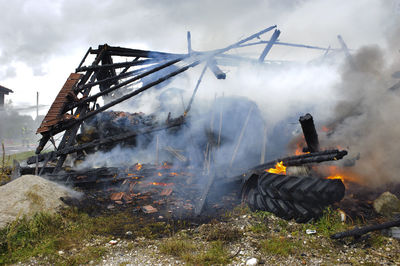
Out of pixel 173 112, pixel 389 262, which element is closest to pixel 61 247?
pixel 389 262

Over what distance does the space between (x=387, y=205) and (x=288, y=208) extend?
6.05ft

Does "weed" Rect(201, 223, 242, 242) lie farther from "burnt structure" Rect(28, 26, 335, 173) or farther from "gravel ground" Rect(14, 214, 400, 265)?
"burnt structure" Rect(28, 26, 335, 173)

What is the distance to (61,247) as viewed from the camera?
372 centimetres

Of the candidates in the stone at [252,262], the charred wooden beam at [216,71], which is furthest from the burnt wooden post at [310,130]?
the charred wooden beam at [216,71]

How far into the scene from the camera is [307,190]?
4156 mm

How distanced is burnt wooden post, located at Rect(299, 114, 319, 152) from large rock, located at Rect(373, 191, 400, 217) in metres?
1.53

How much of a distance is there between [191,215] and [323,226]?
273 centimetres

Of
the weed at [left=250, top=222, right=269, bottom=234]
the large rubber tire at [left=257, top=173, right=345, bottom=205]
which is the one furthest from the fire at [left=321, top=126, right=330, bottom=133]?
Result: the weed at [left=250, top=222, right=269, bottom=234]

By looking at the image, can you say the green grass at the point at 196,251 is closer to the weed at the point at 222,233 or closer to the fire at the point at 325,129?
the weed at the point at 222,233

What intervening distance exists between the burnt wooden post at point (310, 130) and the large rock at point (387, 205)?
1.53 metres

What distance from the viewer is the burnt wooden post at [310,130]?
4.29 meters

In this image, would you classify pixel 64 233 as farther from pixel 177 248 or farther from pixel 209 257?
pixel 209 257

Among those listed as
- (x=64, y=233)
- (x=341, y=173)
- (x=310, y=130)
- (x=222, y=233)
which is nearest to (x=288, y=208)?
(x=222, y=233)

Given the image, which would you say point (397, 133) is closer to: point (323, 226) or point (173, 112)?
point (323, 226)
